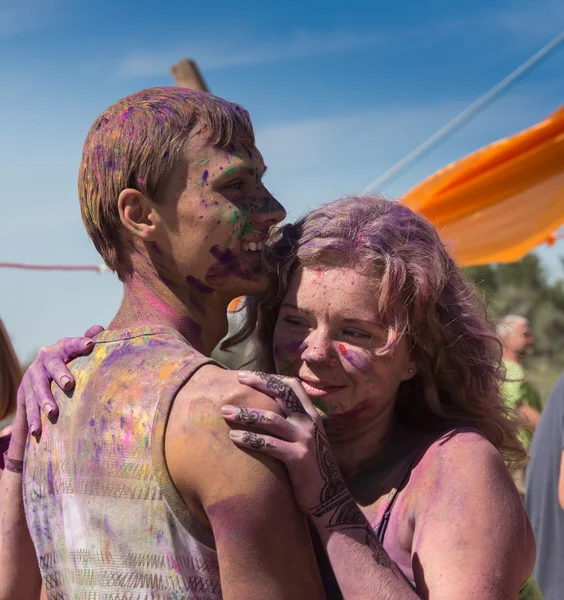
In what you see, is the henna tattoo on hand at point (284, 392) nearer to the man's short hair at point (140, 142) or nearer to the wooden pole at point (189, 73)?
the man's short hair at point (140, 142)

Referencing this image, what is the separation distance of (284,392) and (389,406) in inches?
25.4

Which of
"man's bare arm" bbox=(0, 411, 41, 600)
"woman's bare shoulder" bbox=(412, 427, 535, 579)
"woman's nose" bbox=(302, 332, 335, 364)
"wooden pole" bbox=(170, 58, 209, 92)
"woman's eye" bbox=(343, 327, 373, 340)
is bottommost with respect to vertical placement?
"man's bare arm" bbox=(0, 411, 41, 600)

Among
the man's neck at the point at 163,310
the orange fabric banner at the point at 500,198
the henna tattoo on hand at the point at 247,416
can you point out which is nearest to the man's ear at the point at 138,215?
the man's neck at the point at 163,310

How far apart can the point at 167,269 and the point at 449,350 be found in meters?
0.84

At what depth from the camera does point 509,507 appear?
1.88 meters

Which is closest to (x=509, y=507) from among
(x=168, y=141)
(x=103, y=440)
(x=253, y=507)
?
(x=253, y=507)

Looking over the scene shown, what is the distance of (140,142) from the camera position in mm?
1877

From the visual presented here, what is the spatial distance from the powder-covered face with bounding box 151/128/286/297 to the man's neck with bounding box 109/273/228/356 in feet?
0.15

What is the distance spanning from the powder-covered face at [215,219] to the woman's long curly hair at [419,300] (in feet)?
0.72

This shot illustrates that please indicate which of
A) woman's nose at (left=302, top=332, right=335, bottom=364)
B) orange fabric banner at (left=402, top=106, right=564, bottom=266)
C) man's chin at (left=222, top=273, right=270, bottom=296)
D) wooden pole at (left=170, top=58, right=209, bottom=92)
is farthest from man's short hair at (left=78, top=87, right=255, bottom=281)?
orange fabric banner at (left=402, top=106, right=564, bottom=266)

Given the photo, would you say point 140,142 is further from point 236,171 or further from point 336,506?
point 336,506

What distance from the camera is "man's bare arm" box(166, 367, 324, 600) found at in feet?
5.12

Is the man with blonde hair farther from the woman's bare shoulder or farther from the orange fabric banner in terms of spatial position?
the orange fabric banner

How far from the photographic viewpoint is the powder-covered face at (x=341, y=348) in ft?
6.95
